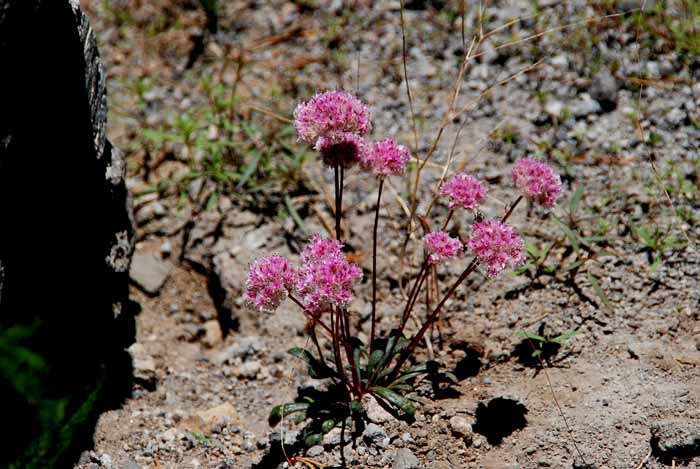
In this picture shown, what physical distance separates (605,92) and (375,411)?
2610mm

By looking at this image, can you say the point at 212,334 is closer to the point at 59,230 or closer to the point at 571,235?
the point at 59,230

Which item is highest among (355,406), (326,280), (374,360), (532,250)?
(532,250)

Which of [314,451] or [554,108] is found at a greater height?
[554,108]

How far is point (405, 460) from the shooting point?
3.01 meters

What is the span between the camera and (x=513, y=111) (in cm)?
464

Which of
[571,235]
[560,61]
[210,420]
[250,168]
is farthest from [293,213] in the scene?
[560,61]

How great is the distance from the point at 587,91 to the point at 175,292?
2.92 m

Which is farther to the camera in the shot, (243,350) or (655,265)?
(243,350)

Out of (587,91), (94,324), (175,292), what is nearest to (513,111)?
(587,91)

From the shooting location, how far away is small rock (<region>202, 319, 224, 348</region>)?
13.3 feet

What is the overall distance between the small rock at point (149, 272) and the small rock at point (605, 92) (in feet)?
9.57

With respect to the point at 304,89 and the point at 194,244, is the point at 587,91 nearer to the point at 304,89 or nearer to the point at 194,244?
the point at 304,89

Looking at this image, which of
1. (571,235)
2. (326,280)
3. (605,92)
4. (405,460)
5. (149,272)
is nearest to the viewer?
(326,280)

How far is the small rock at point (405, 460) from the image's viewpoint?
9.82ft
